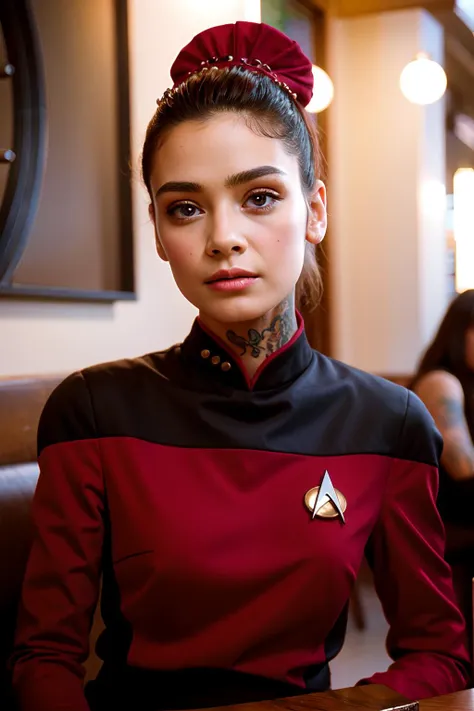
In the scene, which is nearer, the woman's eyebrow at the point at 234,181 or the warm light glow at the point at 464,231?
the woman's eyebrow at the point at 234,181

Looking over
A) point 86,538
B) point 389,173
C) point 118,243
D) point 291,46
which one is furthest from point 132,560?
point 389,173

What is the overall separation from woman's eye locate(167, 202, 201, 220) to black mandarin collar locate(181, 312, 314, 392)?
173 millimetres

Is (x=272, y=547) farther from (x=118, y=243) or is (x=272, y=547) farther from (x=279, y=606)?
(x=118, y=243)

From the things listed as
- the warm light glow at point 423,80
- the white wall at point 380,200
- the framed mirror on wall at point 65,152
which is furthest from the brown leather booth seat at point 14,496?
the warm light glow at point 423,80

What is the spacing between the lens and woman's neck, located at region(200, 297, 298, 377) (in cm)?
117

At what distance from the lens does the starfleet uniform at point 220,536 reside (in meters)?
1.07

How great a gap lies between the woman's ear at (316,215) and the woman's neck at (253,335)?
0.33 ft

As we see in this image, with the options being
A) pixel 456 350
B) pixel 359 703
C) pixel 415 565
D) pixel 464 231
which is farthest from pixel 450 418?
pixel 464 231

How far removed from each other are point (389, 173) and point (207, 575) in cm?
458

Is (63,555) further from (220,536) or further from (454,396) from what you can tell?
(454,396)

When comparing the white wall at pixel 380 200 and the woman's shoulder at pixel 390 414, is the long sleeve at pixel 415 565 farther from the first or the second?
the white wall at pixel 380 200

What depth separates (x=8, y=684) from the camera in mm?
1245

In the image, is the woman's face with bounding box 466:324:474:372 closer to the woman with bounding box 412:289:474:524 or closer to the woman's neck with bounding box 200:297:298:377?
the woman with bounding box 412:289:474:524

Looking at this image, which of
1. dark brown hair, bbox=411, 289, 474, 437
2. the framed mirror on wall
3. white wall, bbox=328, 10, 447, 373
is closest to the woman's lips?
the framed mirror on wall
